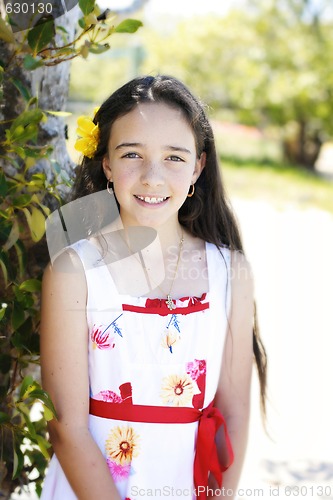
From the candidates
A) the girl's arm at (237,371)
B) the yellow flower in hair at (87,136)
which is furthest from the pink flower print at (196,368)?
the yellow flower in hair at (87,136)

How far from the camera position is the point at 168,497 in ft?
5.19

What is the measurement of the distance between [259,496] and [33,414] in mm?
993

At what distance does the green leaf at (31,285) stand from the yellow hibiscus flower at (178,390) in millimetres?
359

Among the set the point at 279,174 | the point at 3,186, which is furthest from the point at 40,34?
the point at 279,174

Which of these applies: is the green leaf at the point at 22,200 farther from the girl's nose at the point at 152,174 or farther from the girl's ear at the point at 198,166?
the girl's ear at the point at 198,166

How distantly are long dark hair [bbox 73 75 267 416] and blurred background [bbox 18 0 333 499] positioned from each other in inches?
5.9

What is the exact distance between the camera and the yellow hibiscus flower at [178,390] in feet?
5.19

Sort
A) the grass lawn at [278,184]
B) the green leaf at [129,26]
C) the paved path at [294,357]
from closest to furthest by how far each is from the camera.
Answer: the green leaf at [129,26] < the paved path at [294,357] < the grass lawn at [278,184]

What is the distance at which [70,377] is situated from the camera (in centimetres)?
150

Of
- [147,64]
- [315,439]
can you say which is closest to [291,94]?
[147,64]

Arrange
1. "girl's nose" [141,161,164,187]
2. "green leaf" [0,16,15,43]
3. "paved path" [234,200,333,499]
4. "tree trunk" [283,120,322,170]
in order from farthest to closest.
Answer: "tree trunk" [283,120,322,170] → "paved path" [234,200,333,499] → "girl's nose" [141,161,164,187] → "green leaf" [0,16,15,43]

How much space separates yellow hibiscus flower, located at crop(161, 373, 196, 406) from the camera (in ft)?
5.19

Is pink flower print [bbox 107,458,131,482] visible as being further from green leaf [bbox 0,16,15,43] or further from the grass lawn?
the grass lawn

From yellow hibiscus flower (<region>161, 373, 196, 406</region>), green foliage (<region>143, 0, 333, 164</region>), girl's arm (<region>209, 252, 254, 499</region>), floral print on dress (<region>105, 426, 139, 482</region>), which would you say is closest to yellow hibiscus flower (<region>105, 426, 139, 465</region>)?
floral print on dress (<region>105, 426, 139, 482</region>)
